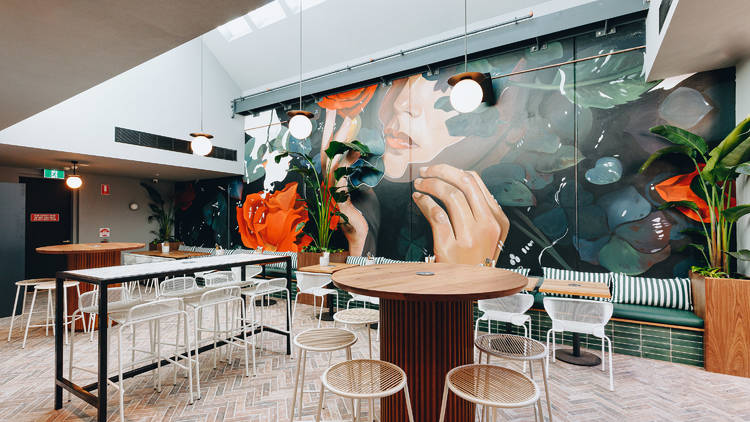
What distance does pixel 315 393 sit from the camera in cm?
284

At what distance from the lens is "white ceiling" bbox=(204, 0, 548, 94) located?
5.06 m

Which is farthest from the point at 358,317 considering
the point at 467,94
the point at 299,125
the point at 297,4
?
the point at 297,4

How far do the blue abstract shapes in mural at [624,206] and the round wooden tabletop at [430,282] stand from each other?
113 inches

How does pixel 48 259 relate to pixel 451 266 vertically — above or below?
below

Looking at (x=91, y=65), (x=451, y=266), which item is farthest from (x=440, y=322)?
(x=91, y=65)

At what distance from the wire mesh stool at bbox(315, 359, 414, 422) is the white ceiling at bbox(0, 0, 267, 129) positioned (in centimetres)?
220

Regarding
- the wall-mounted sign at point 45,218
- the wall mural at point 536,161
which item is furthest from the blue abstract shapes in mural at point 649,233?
the wall-mounted sign at point 45,218

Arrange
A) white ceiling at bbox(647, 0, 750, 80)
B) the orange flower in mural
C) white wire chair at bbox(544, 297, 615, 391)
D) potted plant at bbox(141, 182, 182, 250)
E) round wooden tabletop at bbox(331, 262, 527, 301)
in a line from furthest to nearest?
potted plant at bbox(141, 182, 182, 250)
the orange flower in mural
white wire chair at bbox(544, 297, 615, 391)
white ceiling at bbox(647, 0, 750, 80)
round wooden tabletop at bbox(331, 262, 527, 301)

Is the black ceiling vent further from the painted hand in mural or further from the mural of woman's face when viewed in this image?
the painted hand in mural

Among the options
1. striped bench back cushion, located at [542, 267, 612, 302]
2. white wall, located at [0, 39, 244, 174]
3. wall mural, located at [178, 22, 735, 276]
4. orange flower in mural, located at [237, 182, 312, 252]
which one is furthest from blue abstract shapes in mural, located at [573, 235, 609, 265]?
white wall, located at [0, 39, 244, 174]

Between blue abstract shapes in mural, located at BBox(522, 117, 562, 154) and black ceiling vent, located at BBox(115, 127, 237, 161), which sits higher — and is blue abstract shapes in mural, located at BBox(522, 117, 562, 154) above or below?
below

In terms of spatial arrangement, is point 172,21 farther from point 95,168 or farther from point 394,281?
point 95,168

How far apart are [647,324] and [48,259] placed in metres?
10.8

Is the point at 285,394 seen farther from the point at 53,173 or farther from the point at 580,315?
the point at 53,173
